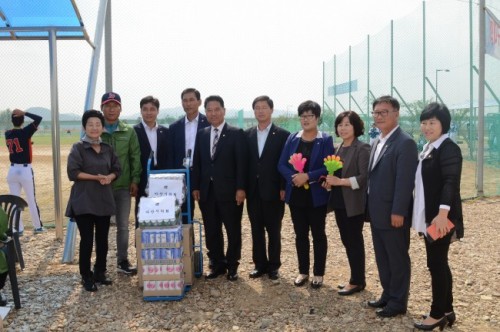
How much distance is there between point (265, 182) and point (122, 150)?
153 cm

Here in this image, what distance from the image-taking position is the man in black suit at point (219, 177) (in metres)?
4.79

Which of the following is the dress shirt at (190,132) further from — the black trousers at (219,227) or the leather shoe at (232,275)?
the leather shoe at (232,275)

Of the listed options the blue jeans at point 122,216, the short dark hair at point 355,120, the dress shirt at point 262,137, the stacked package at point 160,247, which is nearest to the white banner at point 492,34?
the short dark hair at point 355,120

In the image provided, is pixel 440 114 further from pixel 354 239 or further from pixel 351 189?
pixel 354 239

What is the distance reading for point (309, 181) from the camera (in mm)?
4406

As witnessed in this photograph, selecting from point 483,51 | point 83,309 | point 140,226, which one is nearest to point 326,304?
point 140,226

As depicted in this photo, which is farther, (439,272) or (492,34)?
(492,34)

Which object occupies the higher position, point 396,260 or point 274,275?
point 396,260

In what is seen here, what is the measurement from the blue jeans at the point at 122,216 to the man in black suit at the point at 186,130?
0.58 m

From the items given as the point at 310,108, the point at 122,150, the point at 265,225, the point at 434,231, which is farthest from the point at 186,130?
the point at 434,231

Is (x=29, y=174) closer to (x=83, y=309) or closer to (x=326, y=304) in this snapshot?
(x=83, y=309)

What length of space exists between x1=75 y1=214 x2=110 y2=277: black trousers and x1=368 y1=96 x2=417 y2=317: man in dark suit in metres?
2.58

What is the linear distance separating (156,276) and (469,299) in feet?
9.33

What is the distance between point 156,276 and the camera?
4.39 meters
